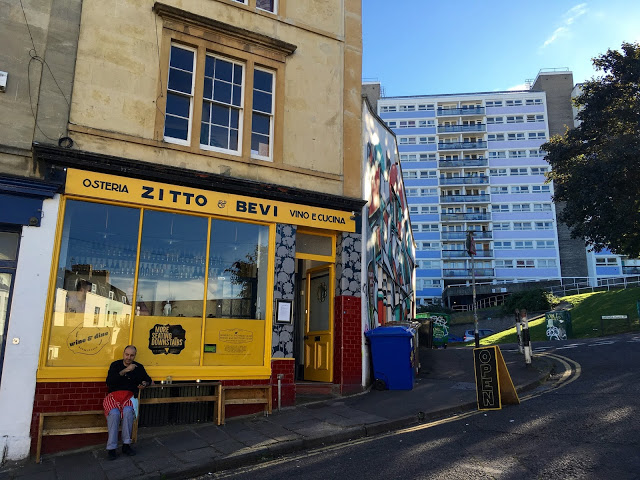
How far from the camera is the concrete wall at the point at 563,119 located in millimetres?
65500

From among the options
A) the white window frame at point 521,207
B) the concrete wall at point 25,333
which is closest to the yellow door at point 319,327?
the concrete wall at point 25,333

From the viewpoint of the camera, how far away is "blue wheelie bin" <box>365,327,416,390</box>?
388 inches

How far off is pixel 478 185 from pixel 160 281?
67.6 metres

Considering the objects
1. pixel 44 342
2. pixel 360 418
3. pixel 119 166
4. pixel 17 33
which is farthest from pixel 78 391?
pixel 17 33

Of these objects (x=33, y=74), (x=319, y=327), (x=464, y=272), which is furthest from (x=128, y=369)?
(x=464, y=272)

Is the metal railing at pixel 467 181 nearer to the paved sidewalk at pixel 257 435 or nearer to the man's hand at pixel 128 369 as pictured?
the paved sidewalk at pixel 257 435

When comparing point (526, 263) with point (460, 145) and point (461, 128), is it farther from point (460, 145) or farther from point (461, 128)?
point (461, 128)

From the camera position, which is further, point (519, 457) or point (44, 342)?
point (44, 342)

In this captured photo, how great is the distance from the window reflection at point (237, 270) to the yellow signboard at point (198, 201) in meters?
0.31

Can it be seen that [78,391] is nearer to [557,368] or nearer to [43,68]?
[43,68]

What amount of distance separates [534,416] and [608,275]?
64725 mm

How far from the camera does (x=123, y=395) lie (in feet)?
22.6

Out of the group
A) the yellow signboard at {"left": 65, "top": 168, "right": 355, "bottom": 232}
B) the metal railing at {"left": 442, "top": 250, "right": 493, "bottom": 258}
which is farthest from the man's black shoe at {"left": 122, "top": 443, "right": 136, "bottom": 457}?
the metal railing at {"left": 442, "top": 250, "right": 493, "bottom": 258}

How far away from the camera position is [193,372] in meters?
8.20
